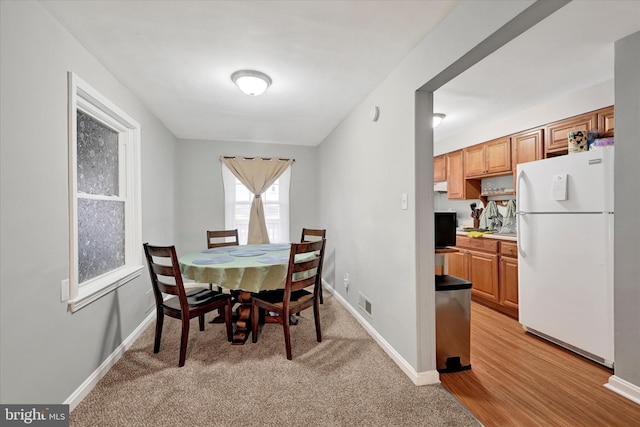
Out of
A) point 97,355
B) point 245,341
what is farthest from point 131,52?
point 245,341

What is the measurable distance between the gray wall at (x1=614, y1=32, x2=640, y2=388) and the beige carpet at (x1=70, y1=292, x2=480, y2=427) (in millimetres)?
1141

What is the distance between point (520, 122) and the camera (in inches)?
128

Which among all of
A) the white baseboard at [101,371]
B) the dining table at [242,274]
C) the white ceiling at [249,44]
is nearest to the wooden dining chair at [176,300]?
the dining table at [242,274]

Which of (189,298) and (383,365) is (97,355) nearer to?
(189,298)

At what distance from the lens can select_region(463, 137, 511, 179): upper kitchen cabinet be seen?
3.43 meters

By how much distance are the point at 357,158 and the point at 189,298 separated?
2123 millimetres

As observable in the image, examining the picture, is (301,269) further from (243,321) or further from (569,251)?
(569,251)

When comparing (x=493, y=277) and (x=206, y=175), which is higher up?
(x=206, y=175)

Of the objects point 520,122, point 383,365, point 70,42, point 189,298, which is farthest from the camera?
point 520,122

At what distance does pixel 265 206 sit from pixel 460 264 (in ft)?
10.1

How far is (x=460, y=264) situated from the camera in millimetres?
3816

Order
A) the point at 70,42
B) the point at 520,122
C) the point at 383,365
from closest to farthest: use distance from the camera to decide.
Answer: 1. the point at 70,42
2. the point at 383,365
3. the point at 520,122

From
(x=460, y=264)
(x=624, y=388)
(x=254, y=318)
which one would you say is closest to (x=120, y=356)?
(x=254, y=318)

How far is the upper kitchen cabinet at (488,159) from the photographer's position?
343 centimetres
